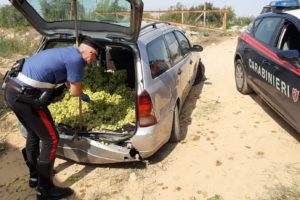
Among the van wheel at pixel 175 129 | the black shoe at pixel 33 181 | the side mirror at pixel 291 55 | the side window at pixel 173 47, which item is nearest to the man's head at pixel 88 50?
the black shoe at pixel 33 181

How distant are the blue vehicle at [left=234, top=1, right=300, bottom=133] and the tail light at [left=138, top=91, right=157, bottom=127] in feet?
6.01

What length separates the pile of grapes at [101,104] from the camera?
463 centimetres

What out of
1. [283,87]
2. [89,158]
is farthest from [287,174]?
[89,158]

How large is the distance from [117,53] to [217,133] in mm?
1949

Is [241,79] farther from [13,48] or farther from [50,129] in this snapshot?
[13,48]

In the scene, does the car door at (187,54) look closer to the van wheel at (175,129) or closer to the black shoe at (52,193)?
the van wheel at (175,129)

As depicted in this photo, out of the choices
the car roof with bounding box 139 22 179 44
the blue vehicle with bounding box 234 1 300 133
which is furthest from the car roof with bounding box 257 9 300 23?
the car roof with bounding box 139 22 179 44

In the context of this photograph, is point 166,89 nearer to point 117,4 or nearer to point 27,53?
point 117,4

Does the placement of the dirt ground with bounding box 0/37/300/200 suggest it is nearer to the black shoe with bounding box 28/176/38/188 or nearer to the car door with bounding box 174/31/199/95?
the black shoe with bounding box 28/176/38/188

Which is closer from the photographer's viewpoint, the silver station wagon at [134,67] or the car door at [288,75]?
the silver station wagon at [134,67]

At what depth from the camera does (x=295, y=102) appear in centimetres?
452

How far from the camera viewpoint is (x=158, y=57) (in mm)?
4770

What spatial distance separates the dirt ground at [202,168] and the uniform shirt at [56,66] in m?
1.42

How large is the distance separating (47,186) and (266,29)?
4.25 meters
